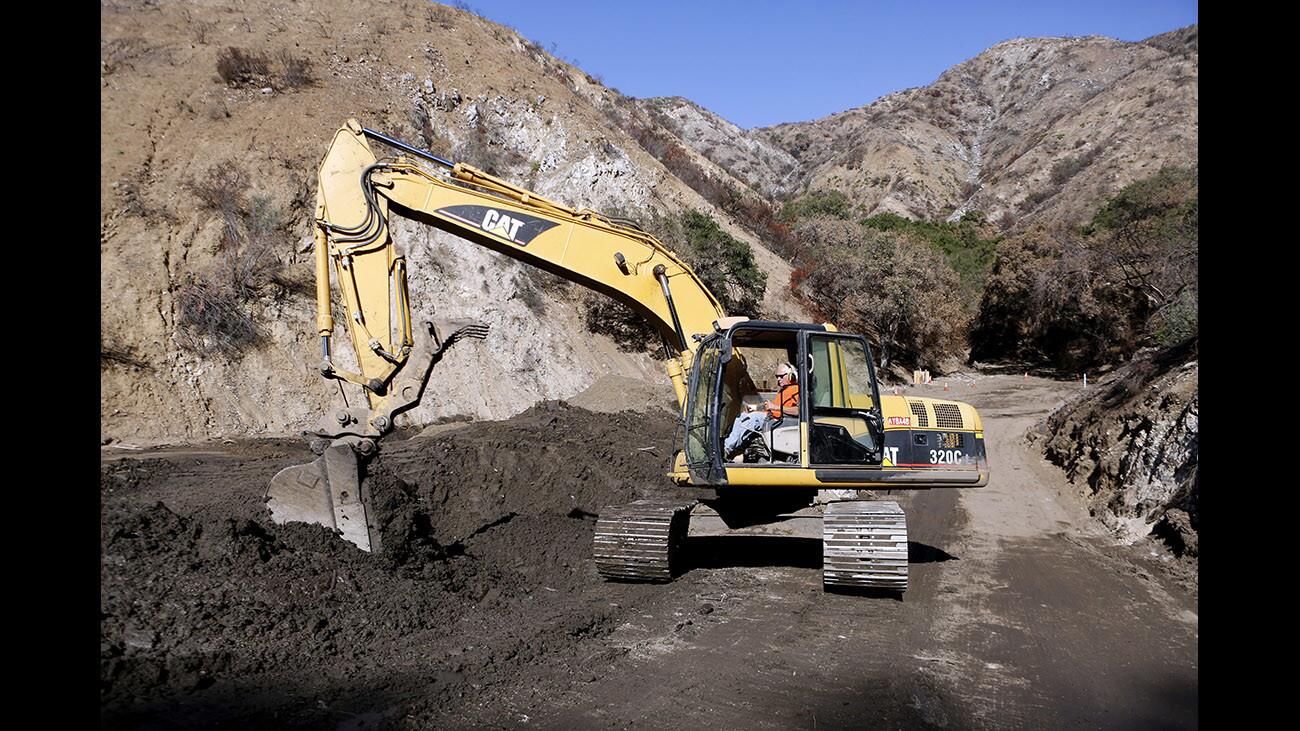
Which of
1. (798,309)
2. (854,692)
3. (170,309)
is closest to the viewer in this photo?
(854,692)

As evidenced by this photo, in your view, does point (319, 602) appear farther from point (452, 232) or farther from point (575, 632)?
point (452, 232)

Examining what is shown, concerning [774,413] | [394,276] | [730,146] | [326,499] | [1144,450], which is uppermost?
[730,146]

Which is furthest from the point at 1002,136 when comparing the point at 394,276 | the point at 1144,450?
the point at 394,276

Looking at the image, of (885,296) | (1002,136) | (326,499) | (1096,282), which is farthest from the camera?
(1002,136)

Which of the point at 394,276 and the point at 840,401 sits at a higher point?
the point at 394,276

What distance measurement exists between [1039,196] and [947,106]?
3893 cm

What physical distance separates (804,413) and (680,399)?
1.48 m

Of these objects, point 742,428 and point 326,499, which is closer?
point 326,499

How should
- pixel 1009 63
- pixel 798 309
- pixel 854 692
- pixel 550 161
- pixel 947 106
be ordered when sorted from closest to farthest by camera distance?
pixel 854 692 → pixel 550 161 → pixel 798 309 → pixel 947 106 → pixel 1009 63

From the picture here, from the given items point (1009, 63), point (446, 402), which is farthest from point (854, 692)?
point (1009, 63)

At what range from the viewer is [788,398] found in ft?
25.5

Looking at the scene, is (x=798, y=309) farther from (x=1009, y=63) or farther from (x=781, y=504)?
(x=1009, y=63)

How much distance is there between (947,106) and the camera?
9475 centimetres

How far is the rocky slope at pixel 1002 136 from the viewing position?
189 feet
